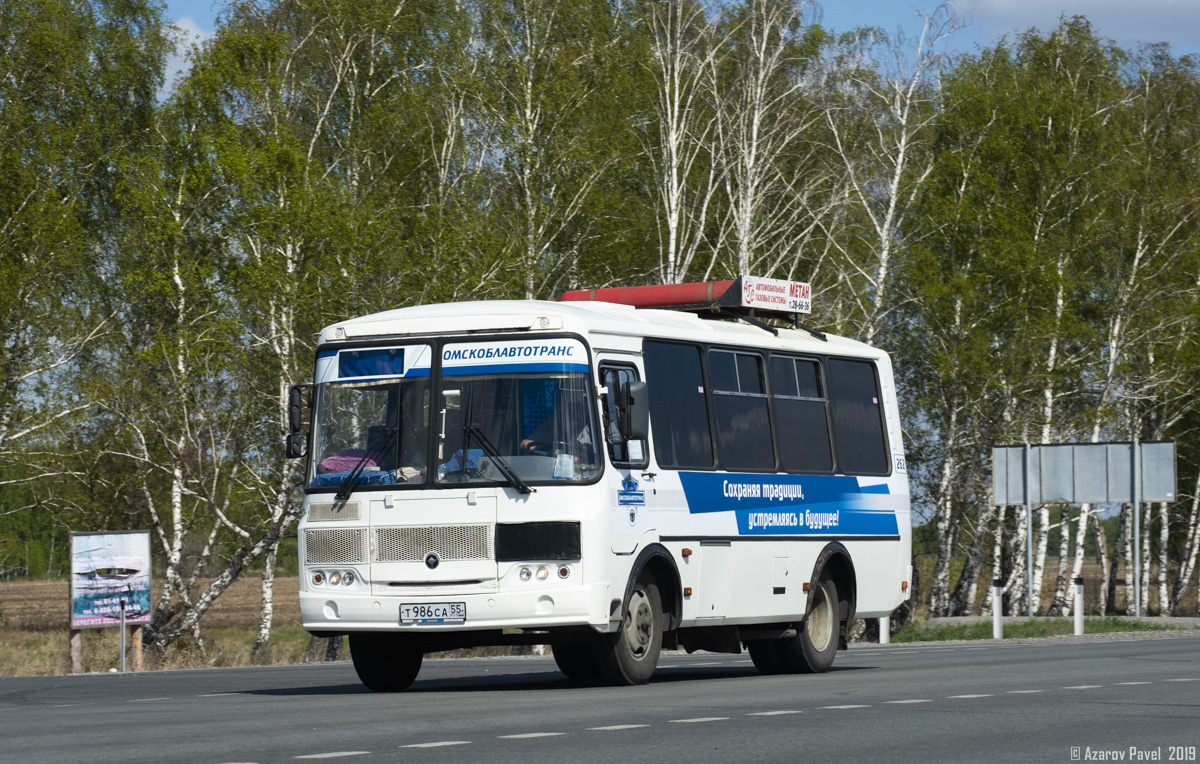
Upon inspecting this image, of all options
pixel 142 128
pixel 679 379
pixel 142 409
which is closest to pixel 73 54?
pixel 142 128

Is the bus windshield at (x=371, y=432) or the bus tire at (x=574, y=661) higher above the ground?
the bus windshield at (x=371, y=432)

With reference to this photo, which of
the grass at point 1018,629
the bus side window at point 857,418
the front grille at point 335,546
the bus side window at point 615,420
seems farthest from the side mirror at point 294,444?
the grass at point 1018,629

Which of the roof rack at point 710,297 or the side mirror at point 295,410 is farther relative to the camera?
the roof rack at point 710,297

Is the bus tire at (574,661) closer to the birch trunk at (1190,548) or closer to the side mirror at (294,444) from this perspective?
the side mirror at (294,444)

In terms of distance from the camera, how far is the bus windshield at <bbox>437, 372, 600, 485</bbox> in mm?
14641

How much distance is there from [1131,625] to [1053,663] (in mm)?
18176

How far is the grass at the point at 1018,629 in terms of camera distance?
34.7 m

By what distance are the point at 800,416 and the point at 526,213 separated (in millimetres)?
24135

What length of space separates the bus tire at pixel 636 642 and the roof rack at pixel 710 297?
381 centimetres

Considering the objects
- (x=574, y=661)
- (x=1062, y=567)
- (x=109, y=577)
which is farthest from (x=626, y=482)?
(x=1062, y=567)

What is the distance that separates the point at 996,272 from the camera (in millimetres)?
47625

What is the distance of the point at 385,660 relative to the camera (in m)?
15.9

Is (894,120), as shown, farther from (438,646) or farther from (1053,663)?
(438,646)

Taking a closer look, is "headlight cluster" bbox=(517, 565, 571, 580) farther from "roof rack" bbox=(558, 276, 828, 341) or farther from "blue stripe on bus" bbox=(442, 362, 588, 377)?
"roof rack" bbox=(558, 276, 828, 341)
